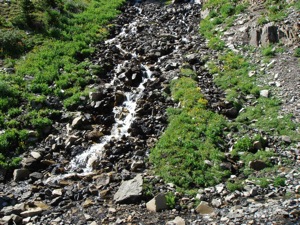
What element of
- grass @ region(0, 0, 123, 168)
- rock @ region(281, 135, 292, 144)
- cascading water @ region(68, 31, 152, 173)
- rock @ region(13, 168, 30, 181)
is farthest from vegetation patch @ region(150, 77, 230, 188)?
grass @ region(0, 0, 123, 168)

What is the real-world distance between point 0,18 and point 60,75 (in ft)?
33.1

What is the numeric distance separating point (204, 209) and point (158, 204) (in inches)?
67.1

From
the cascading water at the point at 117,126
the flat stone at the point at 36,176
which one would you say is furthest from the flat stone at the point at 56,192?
the cascading water at the point at 117,126

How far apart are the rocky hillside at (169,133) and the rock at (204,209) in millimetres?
37

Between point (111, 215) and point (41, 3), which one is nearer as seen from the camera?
point (111, 215)

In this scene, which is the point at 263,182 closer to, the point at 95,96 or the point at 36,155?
the point at 36,155

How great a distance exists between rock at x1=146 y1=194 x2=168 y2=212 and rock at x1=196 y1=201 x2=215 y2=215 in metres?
1.23

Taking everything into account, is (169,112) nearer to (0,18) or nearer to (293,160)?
(293,160)

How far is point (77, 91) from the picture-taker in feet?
73.7

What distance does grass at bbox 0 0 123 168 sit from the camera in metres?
19.7

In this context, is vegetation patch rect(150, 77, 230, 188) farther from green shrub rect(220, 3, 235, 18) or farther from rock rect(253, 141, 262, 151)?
green shrub rect(220, 3, 235, 18)

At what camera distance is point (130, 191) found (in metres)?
14.3

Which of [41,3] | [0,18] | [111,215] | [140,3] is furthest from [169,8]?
[111,215]

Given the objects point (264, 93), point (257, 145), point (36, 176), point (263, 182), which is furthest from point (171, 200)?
point (264, 93)
